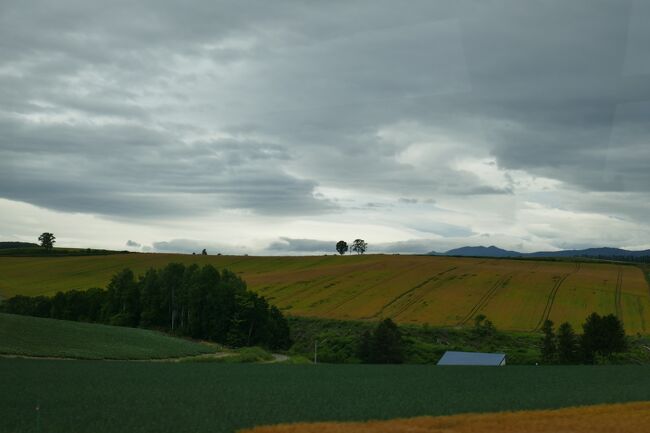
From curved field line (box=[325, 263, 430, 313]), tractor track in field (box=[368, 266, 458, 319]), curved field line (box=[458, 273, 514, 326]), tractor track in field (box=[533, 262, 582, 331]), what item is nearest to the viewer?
tractor track in field (box=[533, 262, 582, 331])

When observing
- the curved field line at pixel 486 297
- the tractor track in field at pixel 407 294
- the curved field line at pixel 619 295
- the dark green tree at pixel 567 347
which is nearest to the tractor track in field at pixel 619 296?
the curved field line at pixel 619 295

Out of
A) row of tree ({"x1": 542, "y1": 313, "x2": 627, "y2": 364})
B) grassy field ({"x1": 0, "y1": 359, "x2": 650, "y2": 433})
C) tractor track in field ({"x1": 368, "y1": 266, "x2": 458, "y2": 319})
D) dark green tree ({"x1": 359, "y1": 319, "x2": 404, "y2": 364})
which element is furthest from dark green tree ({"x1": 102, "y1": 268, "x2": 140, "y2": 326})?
row of tree ({"x1": 542, "y1": 313, "x2": 627, "y2": 364})

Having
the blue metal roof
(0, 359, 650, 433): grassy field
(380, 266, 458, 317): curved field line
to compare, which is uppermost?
(380, 266, 458, 317): curved field line

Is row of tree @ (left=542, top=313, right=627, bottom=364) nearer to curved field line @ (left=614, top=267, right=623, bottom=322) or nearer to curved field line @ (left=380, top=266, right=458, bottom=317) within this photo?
curved field line @ (left=614, top=267, right=623, bottom=322)

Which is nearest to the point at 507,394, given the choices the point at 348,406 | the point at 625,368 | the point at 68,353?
the point at 348,406

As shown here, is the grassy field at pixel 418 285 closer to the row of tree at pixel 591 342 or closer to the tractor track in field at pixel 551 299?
the tractor track in field at pixel 551 299

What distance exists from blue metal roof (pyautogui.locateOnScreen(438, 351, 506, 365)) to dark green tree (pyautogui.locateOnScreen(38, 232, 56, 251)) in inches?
5560

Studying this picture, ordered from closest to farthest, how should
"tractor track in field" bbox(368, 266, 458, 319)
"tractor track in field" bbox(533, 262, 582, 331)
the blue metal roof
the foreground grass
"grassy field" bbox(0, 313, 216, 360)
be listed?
the foreground grass, "grassy field" bbox(0, 313, 216, 360), the blue metal roof, "tractor track in field" bbox(533, 262, 582, 331), "tractor track in field" bbox(368, 266, 458, 319)

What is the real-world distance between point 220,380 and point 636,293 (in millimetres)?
71583

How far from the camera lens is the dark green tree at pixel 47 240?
580ft

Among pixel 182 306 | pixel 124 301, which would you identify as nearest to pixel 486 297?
pixel 182 306

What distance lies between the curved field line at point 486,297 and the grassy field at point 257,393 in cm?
2973

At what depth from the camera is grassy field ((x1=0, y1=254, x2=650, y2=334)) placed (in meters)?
84.1

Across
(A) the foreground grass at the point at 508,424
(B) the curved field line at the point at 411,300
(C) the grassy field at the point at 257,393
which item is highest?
(B) the curved field line at the point at 411,300
